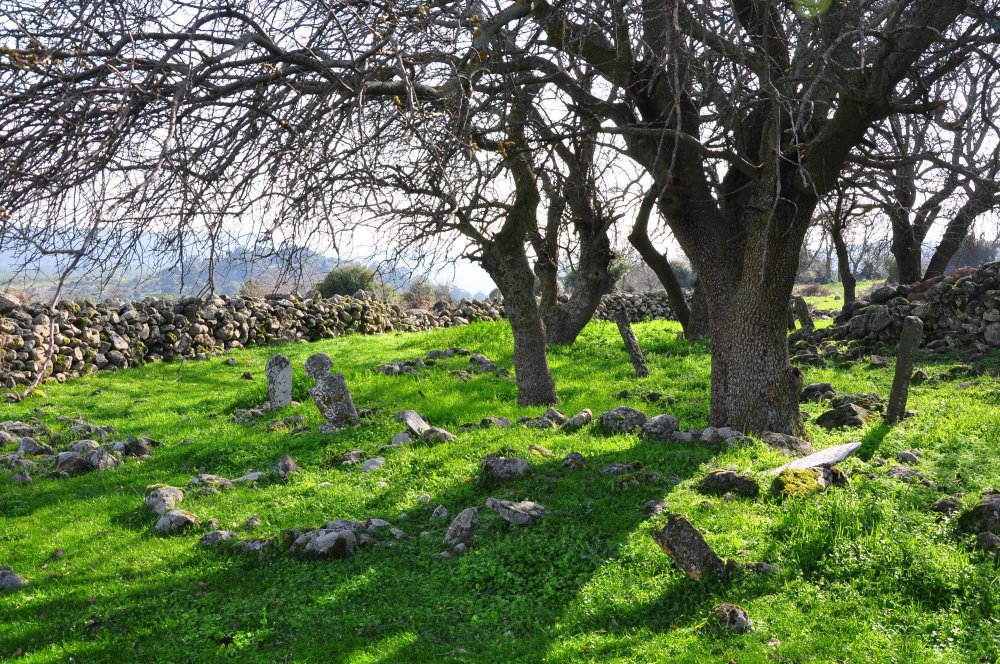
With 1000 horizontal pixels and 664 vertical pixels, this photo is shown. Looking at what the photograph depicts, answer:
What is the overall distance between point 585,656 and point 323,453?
5452mm

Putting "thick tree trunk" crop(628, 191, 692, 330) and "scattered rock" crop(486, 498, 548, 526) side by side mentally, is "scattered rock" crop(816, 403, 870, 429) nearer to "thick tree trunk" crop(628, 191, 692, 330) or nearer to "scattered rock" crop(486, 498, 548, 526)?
"scattered rock" crop(486, 498, 548, 526)

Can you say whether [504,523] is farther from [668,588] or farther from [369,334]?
[369,334]

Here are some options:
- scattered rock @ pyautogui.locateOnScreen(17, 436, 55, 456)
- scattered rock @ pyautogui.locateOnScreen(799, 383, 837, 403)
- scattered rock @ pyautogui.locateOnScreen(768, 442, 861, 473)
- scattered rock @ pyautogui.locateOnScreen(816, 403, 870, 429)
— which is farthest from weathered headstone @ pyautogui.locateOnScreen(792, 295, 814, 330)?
scattered rock @ pyautogui.locateOnScreen(17, 436, 55, 456)

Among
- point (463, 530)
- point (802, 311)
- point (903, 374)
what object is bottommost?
point (463, 530)

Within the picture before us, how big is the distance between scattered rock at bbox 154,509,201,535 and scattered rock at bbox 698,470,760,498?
16.4ft

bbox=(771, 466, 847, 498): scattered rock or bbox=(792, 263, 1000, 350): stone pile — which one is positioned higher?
bbox=(792, 263, 1000, 350): stone pile

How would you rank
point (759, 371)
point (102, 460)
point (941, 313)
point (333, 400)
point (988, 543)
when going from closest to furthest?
point (988, 543) < point (759, 371) < point (102, 460) < point (333, 400) < point (941, 313)

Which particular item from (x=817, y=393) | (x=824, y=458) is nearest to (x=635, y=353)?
(x=817, y=393)

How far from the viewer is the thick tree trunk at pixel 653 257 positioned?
601 inches

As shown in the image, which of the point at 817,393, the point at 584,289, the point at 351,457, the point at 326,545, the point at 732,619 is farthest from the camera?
the point at 584,289

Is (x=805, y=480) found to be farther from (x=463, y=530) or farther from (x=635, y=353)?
(x=635, y=353)

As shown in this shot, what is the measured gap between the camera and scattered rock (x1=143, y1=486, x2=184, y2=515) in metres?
7.11

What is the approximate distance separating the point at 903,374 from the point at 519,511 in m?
5.67

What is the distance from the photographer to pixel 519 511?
618 centimetres
